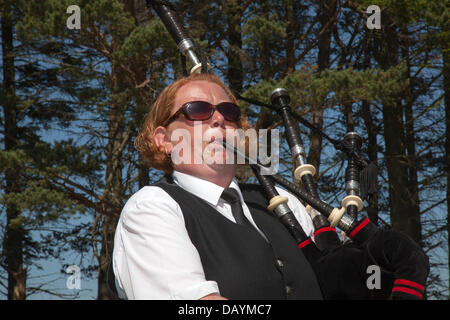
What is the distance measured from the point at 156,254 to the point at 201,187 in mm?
430

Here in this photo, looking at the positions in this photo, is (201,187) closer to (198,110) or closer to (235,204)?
(235,204)

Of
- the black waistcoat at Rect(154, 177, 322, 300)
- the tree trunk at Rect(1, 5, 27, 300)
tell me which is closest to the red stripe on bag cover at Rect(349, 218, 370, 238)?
the black waistcoat at Rect(154, 177, 322, 300)

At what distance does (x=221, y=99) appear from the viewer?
2.22m

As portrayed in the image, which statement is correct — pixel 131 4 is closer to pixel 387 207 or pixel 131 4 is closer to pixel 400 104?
pixel 400 104

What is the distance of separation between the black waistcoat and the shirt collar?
0.14ft

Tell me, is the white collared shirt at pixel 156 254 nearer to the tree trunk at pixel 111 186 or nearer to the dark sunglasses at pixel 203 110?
the dark sunglasses at pixel 203 110

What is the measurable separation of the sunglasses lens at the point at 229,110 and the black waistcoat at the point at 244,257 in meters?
0.37

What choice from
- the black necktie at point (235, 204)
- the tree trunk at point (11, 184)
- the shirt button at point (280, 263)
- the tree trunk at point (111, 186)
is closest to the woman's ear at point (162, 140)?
the black necktie at point (235, 204)

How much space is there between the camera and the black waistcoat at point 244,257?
1755 millimetres

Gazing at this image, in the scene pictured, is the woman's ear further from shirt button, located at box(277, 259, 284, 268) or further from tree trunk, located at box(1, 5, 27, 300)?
tree trunk, located at box(1, 5, 27, 300)

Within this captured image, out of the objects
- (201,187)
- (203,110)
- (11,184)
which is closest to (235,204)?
(201,187)

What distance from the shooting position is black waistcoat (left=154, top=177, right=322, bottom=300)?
1755mm
